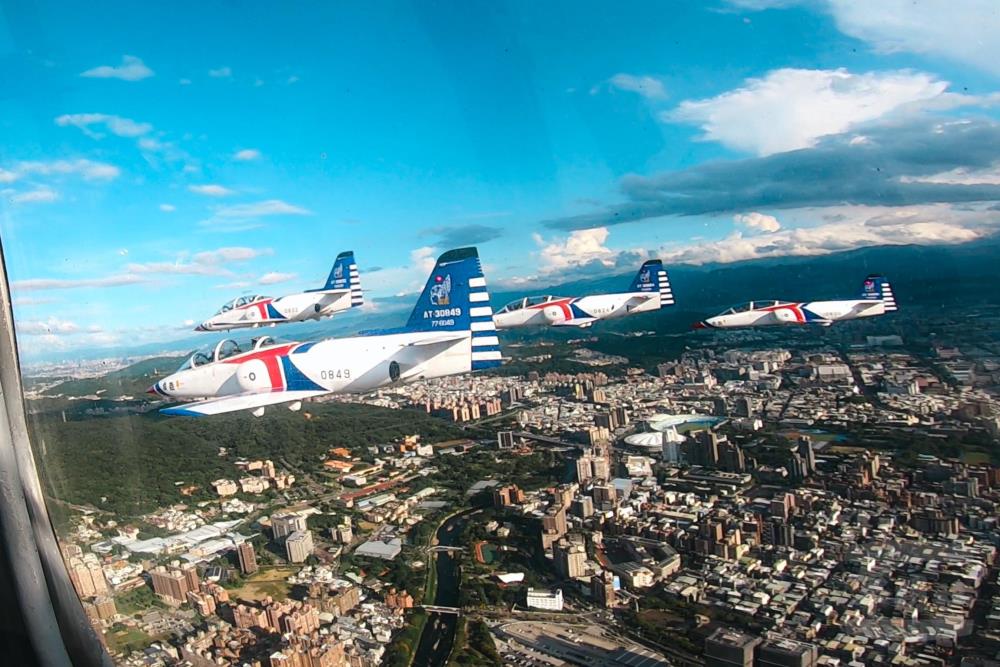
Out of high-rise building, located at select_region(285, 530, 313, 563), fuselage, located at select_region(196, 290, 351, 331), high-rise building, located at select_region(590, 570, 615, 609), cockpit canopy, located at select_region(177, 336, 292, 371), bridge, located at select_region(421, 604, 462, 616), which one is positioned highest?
fuselage, located at select_region(196, 290, 351, 331)

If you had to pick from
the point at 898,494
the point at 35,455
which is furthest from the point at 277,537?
the point at 898,494

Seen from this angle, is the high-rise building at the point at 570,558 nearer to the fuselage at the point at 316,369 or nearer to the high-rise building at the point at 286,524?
the high-rise building at the point at 286,524

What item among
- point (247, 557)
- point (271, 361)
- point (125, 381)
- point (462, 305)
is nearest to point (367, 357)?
point (271, 361)

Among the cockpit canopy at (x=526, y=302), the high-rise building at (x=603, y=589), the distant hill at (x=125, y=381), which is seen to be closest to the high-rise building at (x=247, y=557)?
the distant hill at (x=125, y=381)

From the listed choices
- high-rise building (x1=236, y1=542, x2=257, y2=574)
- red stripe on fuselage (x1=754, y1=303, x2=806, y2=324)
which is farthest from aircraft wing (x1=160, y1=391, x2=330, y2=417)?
red stripe on fuselage (x1=754, y1=303, x2=806, y2=324)

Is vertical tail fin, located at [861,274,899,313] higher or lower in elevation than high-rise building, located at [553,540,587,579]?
higher

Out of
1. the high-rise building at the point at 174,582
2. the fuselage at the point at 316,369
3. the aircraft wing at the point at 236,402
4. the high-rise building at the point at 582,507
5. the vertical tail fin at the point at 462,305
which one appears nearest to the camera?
the high-rise building at the point at 174,582

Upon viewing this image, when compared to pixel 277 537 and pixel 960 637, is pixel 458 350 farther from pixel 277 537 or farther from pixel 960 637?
pixel 960 637

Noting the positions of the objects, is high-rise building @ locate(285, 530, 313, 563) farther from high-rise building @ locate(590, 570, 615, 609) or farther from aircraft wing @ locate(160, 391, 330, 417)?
aircraft wing @ locate(160, 391, 330, 417)
